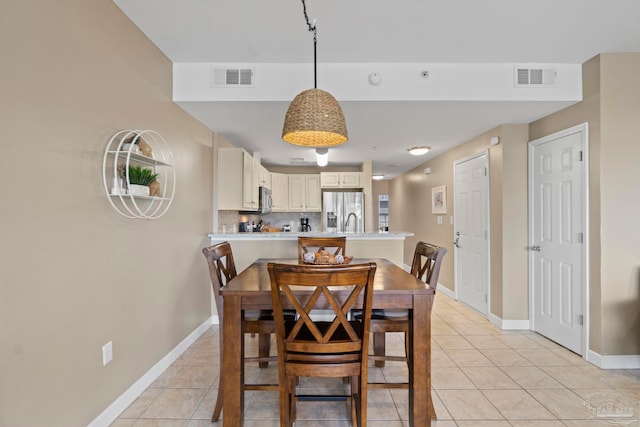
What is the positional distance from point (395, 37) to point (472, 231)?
111 inches

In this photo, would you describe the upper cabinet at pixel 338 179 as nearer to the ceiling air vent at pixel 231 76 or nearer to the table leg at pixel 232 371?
the ceiling air vent at pixel 231 76

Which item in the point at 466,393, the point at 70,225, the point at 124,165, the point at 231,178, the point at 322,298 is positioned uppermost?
the point at 231,178

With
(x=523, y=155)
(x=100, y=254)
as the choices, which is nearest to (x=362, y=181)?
(x=523, y=155)

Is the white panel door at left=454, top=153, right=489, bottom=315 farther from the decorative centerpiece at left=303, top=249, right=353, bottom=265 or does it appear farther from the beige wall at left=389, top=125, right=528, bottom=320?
the decorative centerpiece at left=303, top=249, right=353, bottom=265

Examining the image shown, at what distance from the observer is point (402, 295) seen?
1.73 metres

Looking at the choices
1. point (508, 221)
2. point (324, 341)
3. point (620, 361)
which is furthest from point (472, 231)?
point (324, 341)

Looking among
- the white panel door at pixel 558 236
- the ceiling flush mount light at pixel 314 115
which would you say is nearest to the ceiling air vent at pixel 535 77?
the white panel door at pixel 558 236

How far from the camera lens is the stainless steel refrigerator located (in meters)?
6.01

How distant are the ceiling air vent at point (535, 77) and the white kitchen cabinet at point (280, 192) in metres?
4.18

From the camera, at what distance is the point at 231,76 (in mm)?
2764

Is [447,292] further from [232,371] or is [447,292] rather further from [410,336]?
[232,371]

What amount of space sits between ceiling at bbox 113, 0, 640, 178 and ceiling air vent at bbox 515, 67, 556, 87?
0.26 feet

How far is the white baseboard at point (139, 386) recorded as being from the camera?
1.88m

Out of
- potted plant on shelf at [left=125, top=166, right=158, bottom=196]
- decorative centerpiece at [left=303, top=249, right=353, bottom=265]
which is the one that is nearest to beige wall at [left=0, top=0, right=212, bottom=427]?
Result: potted plant on shelf at [left=125, top=166, right=158, bottom=196]
